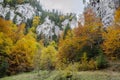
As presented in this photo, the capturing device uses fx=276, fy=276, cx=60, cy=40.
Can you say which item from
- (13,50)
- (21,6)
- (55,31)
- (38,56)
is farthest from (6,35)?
(21,6)

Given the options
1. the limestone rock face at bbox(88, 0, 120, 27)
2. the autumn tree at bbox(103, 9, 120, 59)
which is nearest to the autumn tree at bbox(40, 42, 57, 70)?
the autumn tree at bbox(103, 9, 120, 59)

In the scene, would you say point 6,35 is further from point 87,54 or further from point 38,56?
point 87,54

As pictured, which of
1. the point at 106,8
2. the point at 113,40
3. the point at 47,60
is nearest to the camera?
the point at 113,40

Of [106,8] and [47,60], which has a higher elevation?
[106,8]

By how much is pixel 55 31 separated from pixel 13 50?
313ft

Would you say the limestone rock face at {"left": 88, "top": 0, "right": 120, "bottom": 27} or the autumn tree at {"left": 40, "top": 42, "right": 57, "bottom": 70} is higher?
the limestone rock face at {"left": 88, "top": 0, "right": 120, "bottom": 27}

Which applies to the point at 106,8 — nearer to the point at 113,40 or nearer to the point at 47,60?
the point at 113,40

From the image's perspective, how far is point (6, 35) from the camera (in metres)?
69.8

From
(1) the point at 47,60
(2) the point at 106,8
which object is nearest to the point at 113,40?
(1) the point at 47,60

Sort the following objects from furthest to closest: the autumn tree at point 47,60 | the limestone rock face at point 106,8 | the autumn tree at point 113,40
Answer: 1. the limestone rock face at point 106,8
2. the autumn tree at point 47,60
3. the autumn tree at point 113,40

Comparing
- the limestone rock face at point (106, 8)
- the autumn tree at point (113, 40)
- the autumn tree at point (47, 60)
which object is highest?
the limestone rock face at point (106, 8)

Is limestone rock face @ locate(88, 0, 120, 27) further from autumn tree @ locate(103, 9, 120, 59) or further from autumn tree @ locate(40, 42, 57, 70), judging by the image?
autumn tree @ locate(40, 42, 57, 70)

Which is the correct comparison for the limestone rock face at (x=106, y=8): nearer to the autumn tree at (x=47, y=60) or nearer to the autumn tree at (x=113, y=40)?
the autumn tree at (x=113, y=40)

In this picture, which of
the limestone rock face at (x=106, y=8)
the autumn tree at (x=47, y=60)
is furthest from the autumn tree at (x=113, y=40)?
the limestone rock face at (x=106, y=8)
